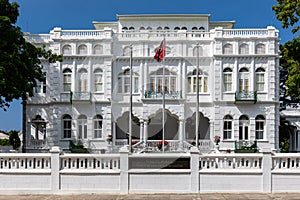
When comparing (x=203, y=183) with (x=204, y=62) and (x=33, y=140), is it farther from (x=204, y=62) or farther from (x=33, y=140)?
(x=33, y=140)

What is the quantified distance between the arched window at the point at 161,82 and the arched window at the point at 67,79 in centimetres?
677

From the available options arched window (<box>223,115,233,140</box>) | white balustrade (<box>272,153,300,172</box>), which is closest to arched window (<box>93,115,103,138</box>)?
arched window (<box>223,115,233,140</box>)

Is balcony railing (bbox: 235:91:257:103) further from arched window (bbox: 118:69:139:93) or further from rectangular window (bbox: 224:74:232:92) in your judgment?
arched window (bbox: 118:69:139:93)

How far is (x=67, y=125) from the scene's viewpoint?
30.1 metres

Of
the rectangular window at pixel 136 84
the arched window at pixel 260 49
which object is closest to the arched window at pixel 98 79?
the rectangular window at pixel 136 84

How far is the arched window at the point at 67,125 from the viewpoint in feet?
98.4

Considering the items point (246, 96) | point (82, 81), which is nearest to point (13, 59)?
point (82, 81)

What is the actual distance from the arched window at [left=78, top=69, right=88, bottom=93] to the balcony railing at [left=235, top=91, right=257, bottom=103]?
12342 millimetres

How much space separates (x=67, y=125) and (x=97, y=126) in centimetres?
262

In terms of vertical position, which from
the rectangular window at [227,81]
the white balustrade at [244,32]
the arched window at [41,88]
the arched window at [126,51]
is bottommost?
the arched window at [41,88]

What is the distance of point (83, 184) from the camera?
1118cm

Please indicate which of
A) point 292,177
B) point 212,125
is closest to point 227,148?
point 212,125

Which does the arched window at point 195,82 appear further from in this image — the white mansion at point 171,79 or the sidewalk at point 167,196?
the sidewalk at point 167,196

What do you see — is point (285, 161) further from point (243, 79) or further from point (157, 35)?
point (157, 35)
